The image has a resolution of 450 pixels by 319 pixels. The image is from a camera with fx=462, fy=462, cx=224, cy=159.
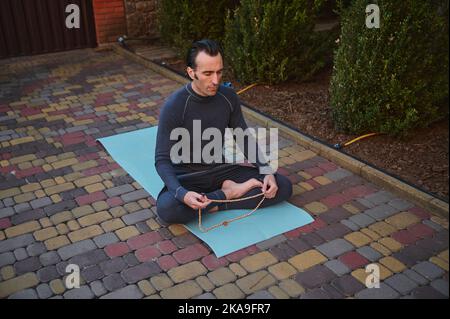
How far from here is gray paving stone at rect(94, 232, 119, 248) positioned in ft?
11.8

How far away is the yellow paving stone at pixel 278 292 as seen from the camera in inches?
122

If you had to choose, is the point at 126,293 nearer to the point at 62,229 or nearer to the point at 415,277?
the point at 62,229

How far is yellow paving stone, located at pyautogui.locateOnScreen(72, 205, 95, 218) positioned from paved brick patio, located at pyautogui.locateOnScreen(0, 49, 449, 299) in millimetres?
12

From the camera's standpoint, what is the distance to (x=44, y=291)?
3.13 metres

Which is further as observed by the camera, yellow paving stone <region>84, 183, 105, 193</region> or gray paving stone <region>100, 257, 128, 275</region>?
yellow paving stone <region>84, 183, 105, 193</region>

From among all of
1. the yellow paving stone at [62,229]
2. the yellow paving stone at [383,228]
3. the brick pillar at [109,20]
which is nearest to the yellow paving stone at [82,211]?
the yellow paving stone at [62,229]

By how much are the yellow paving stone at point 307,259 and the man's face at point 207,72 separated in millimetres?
1421

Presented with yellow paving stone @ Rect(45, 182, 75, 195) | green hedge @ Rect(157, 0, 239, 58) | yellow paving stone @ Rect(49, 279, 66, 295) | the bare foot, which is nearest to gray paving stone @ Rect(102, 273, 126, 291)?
yellow paving stone @ Rect(49, 279, 66, 295)

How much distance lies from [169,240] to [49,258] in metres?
0.90

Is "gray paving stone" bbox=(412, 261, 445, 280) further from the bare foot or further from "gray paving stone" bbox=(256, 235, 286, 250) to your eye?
the bare foot

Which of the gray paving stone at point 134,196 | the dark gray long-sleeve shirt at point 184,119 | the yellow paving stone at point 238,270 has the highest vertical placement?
the dark gray long-sleeve shirt at point 184,119

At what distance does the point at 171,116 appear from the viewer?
3689 millimetres

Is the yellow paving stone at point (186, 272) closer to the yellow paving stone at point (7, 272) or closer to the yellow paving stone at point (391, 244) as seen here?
the yellow paving stone at point (7, 272)
